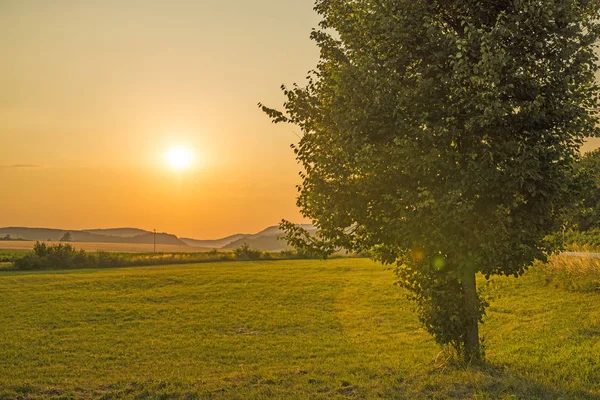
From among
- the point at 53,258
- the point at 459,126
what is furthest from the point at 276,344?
the point at 53,258

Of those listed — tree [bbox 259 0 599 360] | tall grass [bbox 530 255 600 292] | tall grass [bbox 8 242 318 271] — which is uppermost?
tree [bbox 259 0 599 360]

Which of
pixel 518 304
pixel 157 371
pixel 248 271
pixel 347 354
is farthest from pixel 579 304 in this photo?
pixel 248 271

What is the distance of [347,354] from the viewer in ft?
56.3

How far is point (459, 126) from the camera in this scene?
37.4ft

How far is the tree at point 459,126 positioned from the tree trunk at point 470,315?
317 millimetres

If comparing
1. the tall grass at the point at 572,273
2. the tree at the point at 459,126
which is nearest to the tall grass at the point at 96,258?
the tall grass at the point at 572,273

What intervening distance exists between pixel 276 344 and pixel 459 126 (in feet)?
37.4

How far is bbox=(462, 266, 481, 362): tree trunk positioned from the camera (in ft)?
41.2

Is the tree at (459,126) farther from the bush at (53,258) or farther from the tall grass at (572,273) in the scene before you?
the bush at (53,258)

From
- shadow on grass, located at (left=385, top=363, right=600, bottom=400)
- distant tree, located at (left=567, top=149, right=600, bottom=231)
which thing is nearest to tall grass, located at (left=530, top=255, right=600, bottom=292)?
distant tree, located at (left=567, top=149, right=600, bottom=231)

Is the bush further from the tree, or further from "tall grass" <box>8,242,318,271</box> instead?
the tree

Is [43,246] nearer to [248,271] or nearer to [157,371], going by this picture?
[248,271]

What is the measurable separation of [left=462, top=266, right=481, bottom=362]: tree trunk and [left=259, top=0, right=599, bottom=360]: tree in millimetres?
317

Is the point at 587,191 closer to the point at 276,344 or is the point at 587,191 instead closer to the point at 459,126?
the point at 459,126
